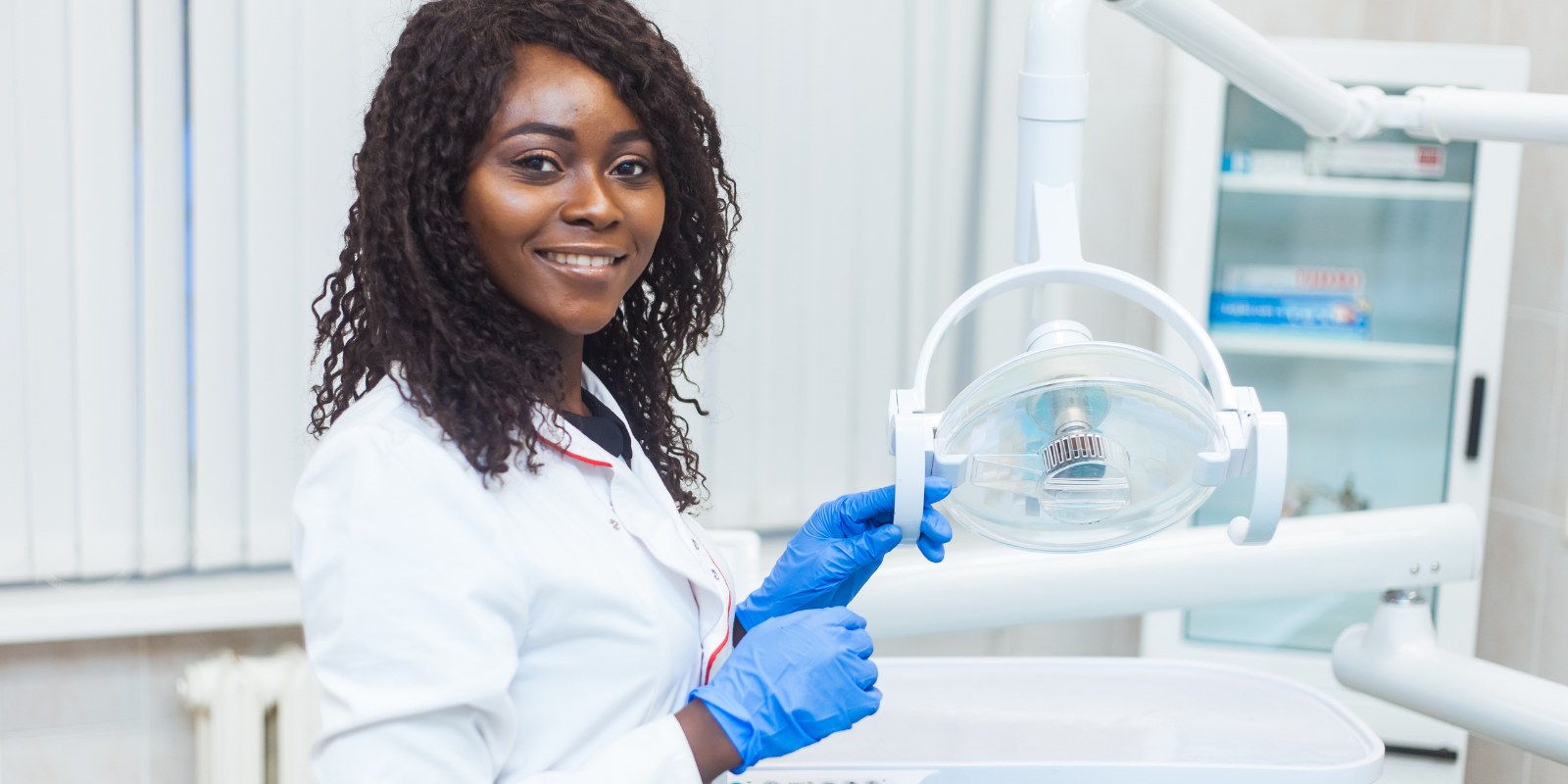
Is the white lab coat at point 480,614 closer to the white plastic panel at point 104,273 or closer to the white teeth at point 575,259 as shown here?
the white teeth at point 575,259

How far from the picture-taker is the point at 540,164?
885mm

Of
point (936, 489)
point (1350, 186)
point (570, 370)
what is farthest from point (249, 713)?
point (1350, 186)

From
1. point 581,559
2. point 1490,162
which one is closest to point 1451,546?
point 581,559

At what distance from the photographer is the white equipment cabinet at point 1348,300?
2.05 m

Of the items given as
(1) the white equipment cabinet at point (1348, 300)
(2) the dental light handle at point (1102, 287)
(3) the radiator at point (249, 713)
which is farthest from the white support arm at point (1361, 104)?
(3) the radiator at point (249, 713)

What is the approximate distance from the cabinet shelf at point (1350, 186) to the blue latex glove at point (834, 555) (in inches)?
56.1

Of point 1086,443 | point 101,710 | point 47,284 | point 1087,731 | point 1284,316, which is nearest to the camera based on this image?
point 1086,443

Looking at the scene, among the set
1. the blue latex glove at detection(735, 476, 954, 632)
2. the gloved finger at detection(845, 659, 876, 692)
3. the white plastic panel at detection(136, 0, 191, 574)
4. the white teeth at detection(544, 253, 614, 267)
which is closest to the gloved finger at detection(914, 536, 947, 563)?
the blue latex glove at detection(735, 476, 954, 632)

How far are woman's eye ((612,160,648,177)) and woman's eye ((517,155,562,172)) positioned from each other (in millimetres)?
56

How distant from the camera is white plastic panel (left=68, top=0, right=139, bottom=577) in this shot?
71.6 inches

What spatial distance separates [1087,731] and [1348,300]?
1.52 m

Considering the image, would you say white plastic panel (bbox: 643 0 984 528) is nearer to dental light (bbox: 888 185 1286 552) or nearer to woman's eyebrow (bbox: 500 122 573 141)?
woman's eyebrow (bbox: 500 122 573 141)

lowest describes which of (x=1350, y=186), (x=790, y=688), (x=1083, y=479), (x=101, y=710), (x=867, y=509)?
(x=101, y=710)

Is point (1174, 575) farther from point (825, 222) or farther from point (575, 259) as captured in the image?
point (825, 222)
